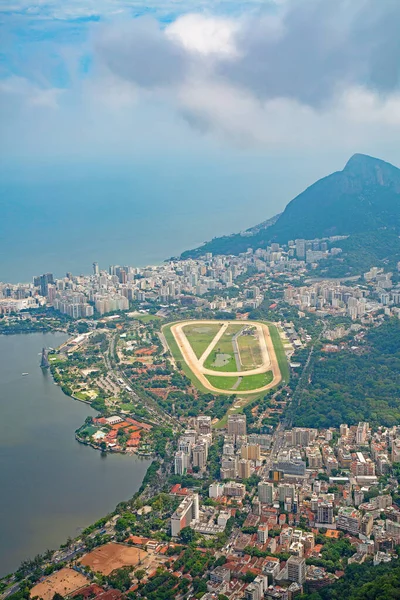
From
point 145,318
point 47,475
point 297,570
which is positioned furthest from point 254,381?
point 297,570

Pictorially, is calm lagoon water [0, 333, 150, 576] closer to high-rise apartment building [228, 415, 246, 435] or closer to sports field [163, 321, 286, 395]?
high-rise apartment building [228, 415, 246, 435]

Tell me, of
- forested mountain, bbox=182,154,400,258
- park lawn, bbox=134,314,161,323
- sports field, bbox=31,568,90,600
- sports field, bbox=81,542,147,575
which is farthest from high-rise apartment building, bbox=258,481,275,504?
forested mountain, bbox=182,154,400,258

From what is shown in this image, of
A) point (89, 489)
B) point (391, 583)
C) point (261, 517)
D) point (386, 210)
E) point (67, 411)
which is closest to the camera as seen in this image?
point (391, 583)

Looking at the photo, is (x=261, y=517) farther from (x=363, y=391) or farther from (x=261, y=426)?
(x=363, y=391)

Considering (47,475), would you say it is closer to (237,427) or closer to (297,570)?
(237,427)

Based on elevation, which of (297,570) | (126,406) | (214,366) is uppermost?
(214,366)

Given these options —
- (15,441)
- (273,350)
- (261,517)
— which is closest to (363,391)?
(273,350)
